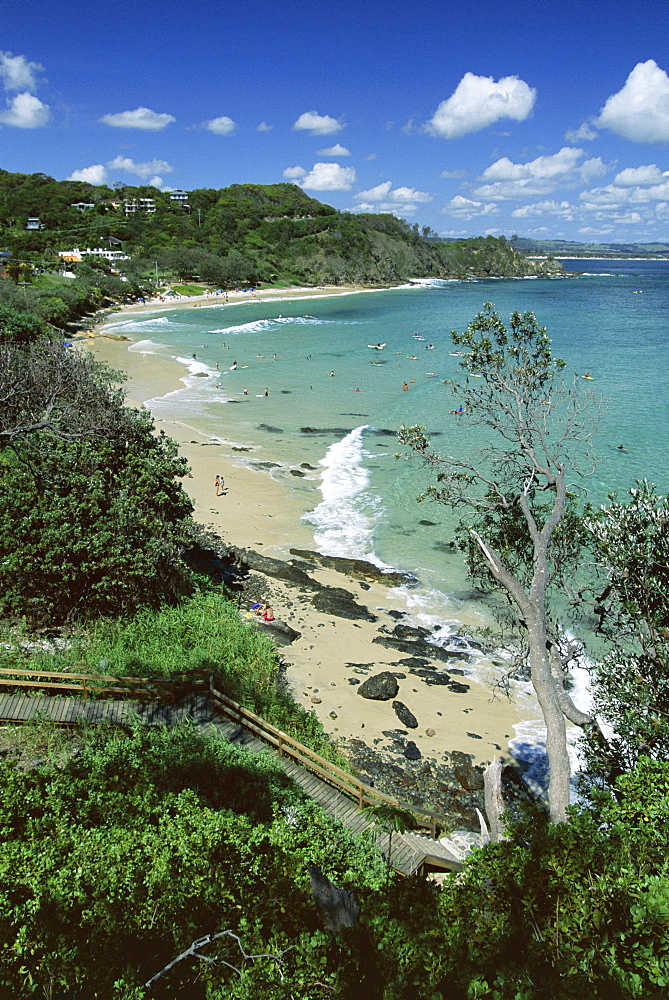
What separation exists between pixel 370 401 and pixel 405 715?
34.5 meters

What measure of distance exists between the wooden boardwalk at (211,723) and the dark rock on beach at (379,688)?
13.3 ft

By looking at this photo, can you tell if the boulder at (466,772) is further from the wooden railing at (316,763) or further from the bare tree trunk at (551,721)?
the bare tree trunk at (551,721)

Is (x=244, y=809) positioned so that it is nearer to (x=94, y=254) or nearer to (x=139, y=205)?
(x=94, y=254)

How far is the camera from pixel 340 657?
1662 centimetres

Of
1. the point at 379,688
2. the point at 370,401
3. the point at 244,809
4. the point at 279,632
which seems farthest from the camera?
the point at 370,401

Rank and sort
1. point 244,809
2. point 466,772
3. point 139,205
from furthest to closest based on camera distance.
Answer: point 139,205 < point 466,772 < point 244,809

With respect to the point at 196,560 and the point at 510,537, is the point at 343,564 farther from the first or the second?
the point at 510,537

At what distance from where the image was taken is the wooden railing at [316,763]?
10.6 metres

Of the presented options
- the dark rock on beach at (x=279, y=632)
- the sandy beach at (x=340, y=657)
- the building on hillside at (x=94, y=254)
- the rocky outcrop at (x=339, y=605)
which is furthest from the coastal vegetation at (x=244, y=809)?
the building on hillside at (x=94, y=254)

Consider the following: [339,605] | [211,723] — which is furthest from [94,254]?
[211,723]

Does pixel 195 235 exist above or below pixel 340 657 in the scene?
above

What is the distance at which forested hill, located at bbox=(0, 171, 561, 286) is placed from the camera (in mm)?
130500

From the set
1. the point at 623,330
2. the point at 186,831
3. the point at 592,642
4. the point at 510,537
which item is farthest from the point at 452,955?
the point at 623,330

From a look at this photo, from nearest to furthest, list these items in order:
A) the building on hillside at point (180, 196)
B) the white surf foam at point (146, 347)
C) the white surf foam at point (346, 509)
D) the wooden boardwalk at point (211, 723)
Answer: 1. the wooden boardwalk at point (211, 723)
2. the white surf foam at point (346, 509)
3. the white surf foam at point (146, 347)
4. the building on hillside at point (180, 196)
